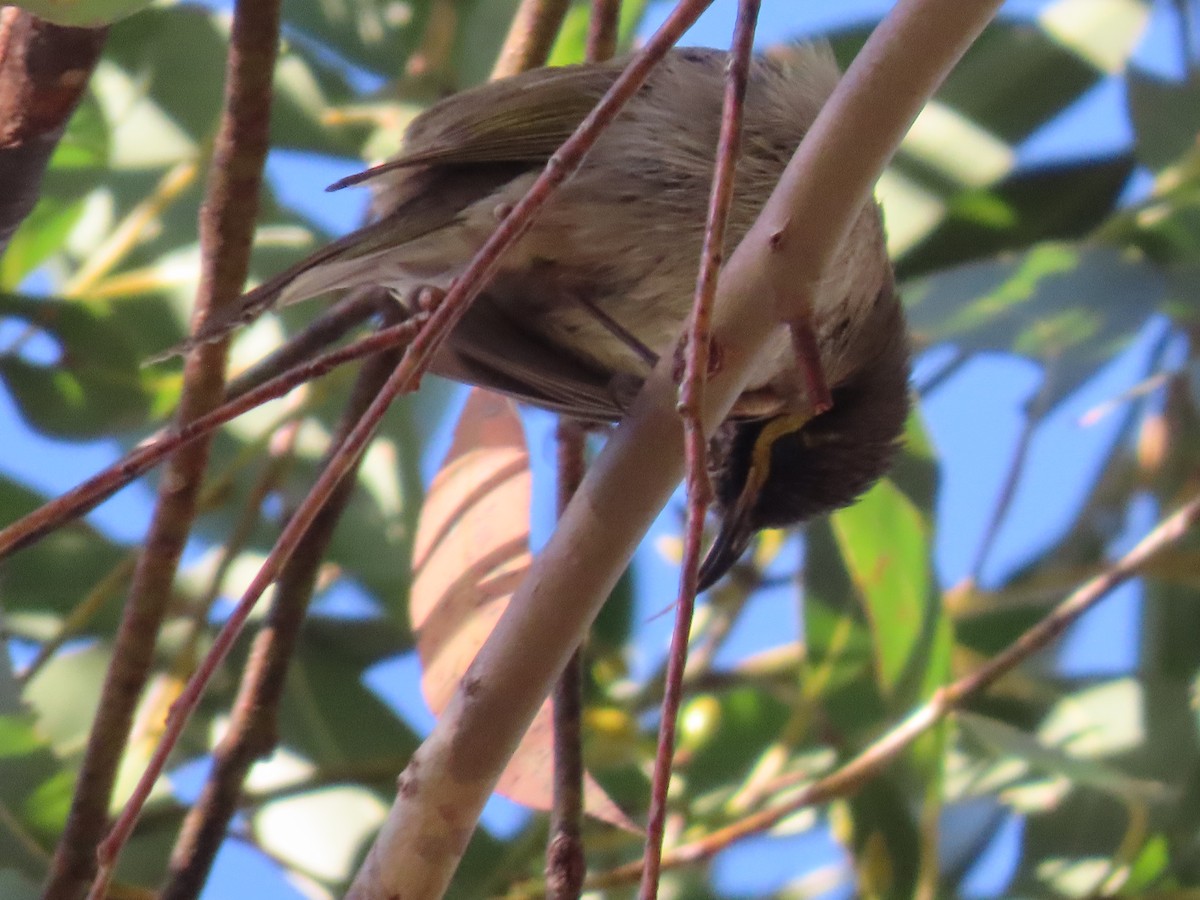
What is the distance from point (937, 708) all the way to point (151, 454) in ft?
4.28

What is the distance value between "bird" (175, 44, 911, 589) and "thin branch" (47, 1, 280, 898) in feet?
0.32

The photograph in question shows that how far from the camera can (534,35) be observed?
1953mm

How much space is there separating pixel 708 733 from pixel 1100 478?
1066 mm

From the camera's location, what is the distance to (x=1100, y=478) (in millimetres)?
2912

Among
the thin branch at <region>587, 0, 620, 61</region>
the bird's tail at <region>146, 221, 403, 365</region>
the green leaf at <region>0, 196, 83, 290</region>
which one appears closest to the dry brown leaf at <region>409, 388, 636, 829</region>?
the bird's tail at <region>146, 221, 403, 365</region>

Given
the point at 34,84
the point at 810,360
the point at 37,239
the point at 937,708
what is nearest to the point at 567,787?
the point at 810,360

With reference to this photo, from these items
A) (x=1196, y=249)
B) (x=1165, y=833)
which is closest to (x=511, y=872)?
(x=1165, y=833)

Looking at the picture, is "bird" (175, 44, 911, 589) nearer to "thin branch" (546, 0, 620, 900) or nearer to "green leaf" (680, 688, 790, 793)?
"thin branch" (546, 0, 620, 900)

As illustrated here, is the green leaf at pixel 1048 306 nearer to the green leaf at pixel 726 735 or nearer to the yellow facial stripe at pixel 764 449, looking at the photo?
the yellow facial stripe at pixel 764 449

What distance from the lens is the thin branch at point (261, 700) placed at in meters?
1.61

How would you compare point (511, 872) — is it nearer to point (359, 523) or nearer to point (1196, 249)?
point (359, 523)

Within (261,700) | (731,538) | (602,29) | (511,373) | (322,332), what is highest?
(602,29)

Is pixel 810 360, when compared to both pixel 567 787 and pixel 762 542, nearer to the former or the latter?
pixel 567 787

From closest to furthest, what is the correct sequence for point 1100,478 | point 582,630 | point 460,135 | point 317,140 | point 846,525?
point 582,630, point 460,135, point 846,525, point 317,140, point 1100,478
